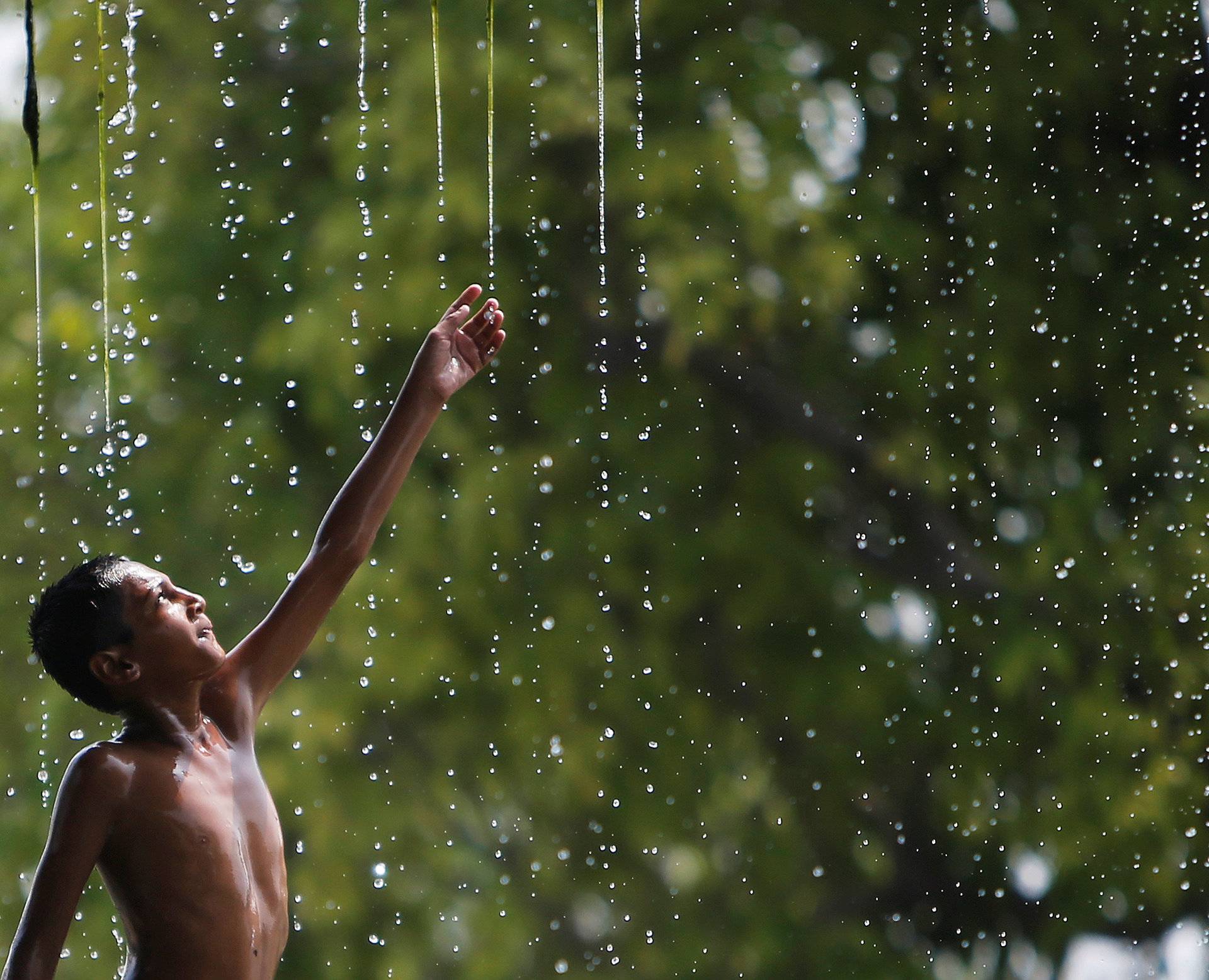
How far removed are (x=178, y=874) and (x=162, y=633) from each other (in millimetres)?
138

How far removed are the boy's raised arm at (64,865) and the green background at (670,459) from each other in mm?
1462

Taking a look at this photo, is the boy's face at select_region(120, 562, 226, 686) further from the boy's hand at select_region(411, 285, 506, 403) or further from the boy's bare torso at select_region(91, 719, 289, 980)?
the boy's hand at select_region(411, 285, 506, 403)

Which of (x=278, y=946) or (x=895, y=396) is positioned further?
(x=895, y=396)

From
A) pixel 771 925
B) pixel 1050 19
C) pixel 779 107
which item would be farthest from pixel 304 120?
pixel 771 925

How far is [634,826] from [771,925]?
263 mm

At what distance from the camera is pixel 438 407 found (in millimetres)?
1055

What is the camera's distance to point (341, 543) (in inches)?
39.9

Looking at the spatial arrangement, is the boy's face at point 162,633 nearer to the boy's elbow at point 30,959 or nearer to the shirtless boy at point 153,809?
the shirtless boy at point 153,809

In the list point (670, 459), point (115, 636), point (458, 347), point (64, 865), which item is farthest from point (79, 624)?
point (670, 459)

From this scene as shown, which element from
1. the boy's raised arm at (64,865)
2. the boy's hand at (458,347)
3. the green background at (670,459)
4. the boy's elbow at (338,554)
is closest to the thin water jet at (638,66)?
the green background at (670,459)

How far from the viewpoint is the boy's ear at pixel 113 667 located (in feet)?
2.88

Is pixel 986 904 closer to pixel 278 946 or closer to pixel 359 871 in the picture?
pixel 359 871

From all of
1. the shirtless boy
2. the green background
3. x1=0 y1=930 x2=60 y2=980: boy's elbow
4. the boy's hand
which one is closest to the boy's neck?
the shirtless boy

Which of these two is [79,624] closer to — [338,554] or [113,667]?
[113,667]
